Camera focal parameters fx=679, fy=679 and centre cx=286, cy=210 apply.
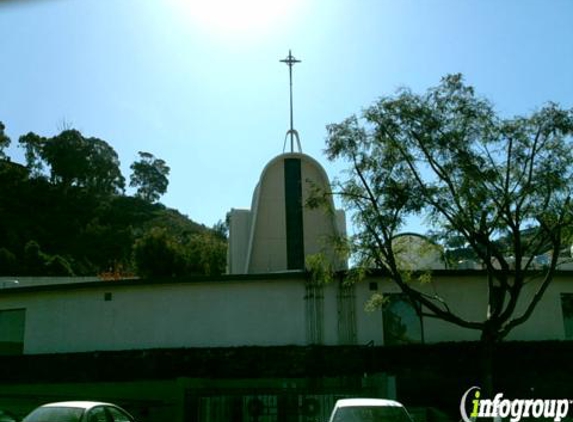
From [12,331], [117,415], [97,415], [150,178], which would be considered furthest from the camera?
[150,178]

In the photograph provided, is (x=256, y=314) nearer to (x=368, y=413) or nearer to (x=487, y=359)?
(x=487, y=359)

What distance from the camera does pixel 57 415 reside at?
1250 centimetres

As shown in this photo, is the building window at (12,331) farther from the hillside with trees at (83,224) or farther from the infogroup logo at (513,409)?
the hillside with trees at (83,224)

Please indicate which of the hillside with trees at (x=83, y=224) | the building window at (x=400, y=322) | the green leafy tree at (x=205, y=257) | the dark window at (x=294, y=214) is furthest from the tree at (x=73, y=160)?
the building window at (x=400, y=322)

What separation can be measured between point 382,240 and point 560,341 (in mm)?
7229

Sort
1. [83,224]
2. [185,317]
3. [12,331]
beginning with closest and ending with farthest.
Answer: [185,317] → [12,331] → [83,224]

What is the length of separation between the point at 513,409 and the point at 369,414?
24.1ft

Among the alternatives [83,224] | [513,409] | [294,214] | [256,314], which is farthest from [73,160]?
[513,409]

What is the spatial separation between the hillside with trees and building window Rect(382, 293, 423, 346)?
2701 cm

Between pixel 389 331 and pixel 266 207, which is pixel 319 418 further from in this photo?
pixel 266 207

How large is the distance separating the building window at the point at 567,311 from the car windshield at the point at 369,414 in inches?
521

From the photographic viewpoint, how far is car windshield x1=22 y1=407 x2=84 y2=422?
40.7ft

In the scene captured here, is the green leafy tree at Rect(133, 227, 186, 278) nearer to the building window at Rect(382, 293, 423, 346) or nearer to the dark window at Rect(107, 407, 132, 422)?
the building window at Rect(382, 293, 423, 346)

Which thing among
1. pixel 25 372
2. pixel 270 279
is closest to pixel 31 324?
pixel 25 372
